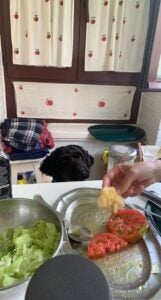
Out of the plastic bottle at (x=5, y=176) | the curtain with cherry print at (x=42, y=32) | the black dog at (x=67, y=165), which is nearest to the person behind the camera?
the plastic bottle at (x=5, y=176)

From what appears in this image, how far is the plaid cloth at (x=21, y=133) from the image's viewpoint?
5.12ft

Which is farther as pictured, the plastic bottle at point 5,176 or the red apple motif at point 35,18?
the red apple motif at point 35,18

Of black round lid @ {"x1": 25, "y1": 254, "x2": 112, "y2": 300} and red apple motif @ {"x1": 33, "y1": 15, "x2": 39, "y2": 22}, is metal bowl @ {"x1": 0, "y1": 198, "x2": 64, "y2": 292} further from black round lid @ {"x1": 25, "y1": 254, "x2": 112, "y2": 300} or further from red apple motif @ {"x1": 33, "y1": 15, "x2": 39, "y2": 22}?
red apple motif @ {"x1": 33, "y1": 15, "x2": 39, "y2": 22}

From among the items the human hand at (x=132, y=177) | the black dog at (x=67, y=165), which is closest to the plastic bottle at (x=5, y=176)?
the human hand at (x=132, y=177)

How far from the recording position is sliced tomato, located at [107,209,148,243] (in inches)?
22.9

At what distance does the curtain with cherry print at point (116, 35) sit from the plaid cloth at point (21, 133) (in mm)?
567

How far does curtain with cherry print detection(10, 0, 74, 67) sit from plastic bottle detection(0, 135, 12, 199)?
1.21 meters

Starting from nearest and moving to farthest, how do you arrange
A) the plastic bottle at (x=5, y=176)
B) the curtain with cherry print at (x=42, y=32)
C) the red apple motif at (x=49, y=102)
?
the plastic bottle at (x=5, y=176), the curtain with cherry print at (x=42, y=32), the red apple motif at (x=49, y=102)

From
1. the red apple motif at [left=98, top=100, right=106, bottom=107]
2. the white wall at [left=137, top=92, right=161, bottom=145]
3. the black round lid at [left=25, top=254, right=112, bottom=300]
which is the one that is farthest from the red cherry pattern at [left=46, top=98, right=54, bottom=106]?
the black round lid at [left=25, top=254, right=112, bottom=300]

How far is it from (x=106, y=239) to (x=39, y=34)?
1.42m

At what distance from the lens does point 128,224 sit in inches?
24.0

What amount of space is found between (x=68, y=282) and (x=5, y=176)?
1.23ft

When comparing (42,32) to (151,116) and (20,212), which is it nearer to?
(151,116)

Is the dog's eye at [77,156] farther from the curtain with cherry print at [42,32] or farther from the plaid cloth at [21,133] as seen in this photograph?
the curtain with cherry print at [42,32]
